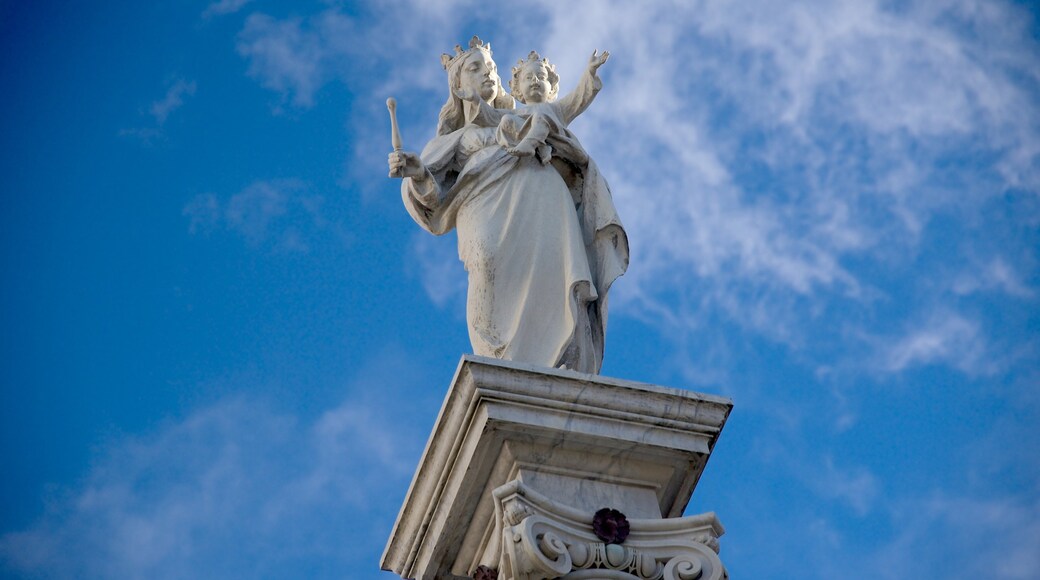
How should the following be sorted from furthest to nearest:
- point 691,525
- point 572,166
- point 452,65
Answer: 1. point 452,65
2. point 572,166
3. point 691,525

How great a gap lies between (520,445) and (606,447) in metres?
0.53

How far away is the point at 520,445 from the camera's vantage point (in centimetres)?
970

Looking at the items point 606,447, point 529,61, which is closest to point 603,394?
point 606,447

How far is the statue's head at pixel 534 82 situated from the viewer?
1343 centimetres

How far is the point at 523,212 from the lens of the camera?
11.9 metres

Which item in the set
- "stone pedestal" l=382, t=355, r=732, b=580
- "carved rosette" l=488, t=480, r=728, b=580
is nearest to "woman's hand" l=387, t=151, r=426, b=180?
"stone pedestal" l=382, t=355, r=732, b=580

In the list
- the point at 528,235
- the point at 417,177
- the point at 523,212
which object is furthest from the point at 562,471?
the point at 417,177

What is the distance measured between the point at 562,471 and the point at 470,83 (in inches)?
178

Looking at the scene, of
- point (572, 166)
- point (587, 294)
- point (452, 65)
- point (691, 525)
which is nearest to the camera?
point (691, 525)

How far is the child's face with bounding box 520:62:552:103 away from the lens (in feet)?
44.0

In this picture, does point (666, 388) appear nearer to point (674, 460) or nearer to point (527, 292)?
point (674, 460)

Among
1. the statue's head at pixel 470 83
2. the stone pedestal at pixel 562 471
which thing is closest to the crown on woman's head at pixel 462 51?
the statue's head at pixel 470 83

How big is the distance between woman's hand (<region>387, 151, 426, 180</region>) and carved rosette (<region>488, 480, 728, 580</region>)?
126 inches

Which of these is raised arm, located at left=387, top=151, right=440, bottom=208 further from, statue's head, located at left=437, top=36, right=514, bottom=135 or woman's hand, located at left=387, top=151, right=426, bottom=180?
statue's head, located at left=437, top=36, right=514, bottom=135
